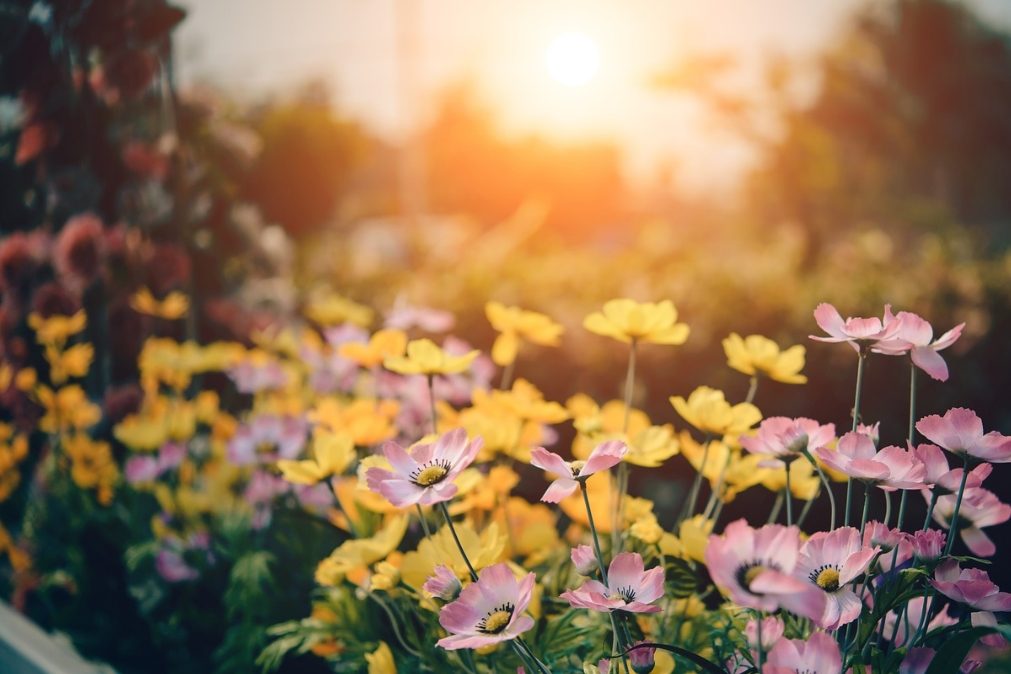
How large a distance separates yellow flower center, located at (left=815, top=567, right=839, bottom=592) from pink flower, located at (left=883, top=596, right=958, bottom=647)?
0.22 metres

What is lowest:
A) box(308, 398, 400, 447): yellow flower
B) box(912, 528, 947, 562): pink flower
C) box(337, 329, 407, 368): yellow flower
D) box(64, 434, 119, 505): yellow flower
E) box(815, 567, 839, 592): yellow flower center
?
box(64, 434, 119, 505): yellow flower

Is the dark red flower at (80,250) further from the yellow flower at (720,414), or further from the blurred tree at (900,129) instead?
the blurred tree at (900,129)

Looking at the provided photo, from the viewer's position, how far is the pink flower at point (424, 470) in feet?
2.85

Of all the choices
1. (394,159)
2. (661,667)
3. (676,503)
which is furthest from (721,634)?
(394,159)

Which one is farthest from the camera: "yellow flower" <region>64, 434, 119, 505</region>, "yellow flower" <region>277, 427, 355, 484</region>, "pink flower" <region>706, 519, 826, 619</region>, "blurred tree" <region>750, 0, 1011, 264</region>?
"blurred tree" <region>750, 0, 1011, 264</region>

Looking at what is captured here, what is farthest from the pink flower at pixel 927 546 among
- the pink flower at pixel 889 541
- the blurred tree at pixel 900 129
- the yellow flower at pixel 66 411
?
the blurred tree at pixel 900 129

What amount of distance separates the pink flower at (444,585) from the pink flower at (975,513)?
1.75ft

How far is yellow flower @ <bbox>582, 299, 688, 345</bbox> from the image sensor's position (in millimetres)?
1178

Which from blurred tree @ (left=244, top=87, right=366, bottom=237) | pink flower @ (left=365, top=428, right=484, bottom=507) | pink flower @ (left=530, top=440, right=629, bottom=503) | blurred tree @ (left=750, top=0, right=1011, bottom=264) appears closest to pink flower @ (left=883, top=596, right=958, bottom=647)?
pink flower @ (left=530, top=440, right=629, bottom=503)

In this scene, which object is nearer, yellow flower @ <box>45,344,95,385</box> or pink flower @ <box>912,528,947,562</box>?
pink flower @ <box>912,528,947,562</box>

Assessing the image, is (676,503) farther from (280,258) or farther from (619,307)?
(619,307)

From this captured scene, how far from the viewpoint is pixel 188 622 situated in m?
1.68

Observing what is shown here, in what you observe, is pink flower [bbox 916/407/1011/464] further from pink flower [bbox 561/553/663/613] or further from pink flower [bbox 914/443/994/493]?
pink flower [bbox 561/553/663/613]

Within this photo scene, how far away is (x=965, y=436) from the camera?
0.84 meters
